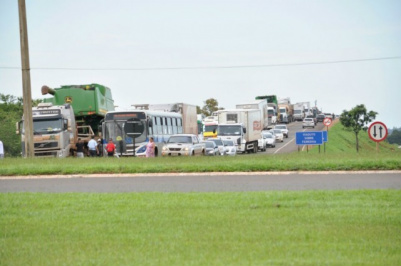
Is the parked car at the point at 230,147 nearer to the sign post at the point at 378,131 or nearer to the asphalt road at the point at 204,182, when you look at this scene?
the sign post at the point at 378,131

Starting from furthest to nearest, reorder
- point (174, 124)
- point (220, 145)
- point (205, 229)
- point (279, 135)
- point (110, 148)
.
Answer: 1. point (279, 135)
2. point (220, 145)
3. point (174, 124)
4. point (110, 148)
5. point (205, 229)

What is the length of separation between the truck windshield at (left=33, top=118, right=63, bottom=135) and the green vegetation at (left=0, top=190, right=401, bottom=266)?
77.5 feet

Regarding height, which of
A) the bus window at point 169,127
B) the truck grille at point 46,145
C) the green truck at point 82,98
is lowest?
the truck grille at point 46,145

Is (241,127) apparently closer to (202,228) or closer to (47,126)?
(47,126)

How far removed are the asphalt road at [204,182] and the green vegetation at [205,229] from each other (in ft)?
9.11

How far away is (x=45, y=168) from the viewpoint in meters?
27.3

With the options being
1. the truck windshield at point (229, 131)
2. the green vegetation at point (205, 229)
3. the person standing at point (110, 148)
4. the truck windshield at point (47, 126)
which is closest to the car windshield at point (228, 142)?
the truck windshield at point (229, 131)

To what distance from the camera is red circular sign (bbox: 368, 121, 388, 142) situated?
Result: 3016 cm

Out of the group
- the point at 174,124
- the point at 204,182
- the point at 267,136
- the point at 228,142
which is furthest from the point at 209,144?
the point at 267,136

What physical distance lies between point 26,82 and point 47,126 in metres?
4.09

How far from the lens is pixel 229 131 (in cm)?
5622

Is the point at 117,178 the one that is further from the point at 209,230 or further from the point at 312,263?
the point at 312,263

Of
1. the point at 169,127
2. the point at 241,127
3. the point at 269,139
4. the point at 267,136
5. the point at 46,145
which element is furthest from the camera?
the point at 267,136

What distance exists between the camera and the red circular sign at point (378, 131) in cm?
3016
